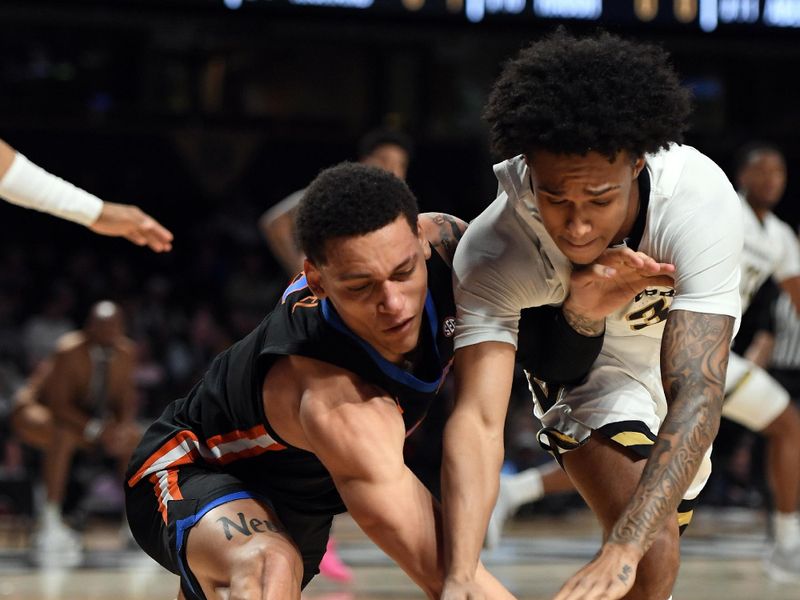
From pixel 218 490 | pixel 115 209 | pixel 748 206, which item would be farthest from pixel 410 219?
pixel 748 206

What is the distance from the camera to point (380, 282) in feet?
8.44

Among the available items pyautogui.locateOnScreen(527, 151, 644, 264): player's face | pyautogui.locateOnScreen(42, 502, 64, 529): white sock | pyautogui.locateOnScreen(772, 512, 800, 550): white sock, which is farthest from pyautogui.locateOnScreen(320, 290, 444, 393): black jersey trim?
pyautogui.locateOnScreen(42, 502, 64, 529): white sock

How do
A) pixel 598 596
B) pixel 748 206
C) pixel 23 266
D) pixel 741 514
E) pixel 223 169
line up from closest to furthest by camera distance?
pixel 598 596 < pixel 748 206 < pixel 741 514 < pixel 23 266 < pixel 223 169

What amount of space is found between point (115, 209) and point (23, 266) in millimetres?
5997

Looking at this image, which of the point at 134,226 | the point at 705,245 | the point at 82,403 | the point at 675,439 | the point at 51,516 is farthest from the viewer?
the point at 82,403

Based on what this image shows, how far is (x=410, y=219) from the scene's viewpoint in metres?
2.66

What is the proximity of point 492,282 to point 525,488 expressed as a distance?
3.24 metres

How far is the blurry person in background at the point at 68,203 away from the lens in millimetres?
3678

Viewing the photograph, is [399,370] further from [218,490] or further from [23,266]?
[23,266]

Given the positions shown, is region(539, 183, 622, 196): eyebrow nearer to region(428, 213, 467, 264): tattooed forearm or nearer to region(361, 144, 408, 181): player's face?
region(428, 213, 467, 264): tattooed forearm

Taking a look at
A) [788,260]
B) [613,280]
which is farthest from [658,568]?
[788,260]

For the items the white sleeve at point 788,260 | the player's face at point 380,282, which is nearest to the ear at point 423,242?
the player's face at point 380,282

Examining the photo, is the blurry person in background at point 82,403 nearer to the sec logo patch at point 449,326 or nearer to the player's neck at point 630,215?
the sec logo patch at point 449,326

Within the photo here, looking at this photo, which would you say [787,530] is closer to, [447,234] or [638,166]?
[447,234]
